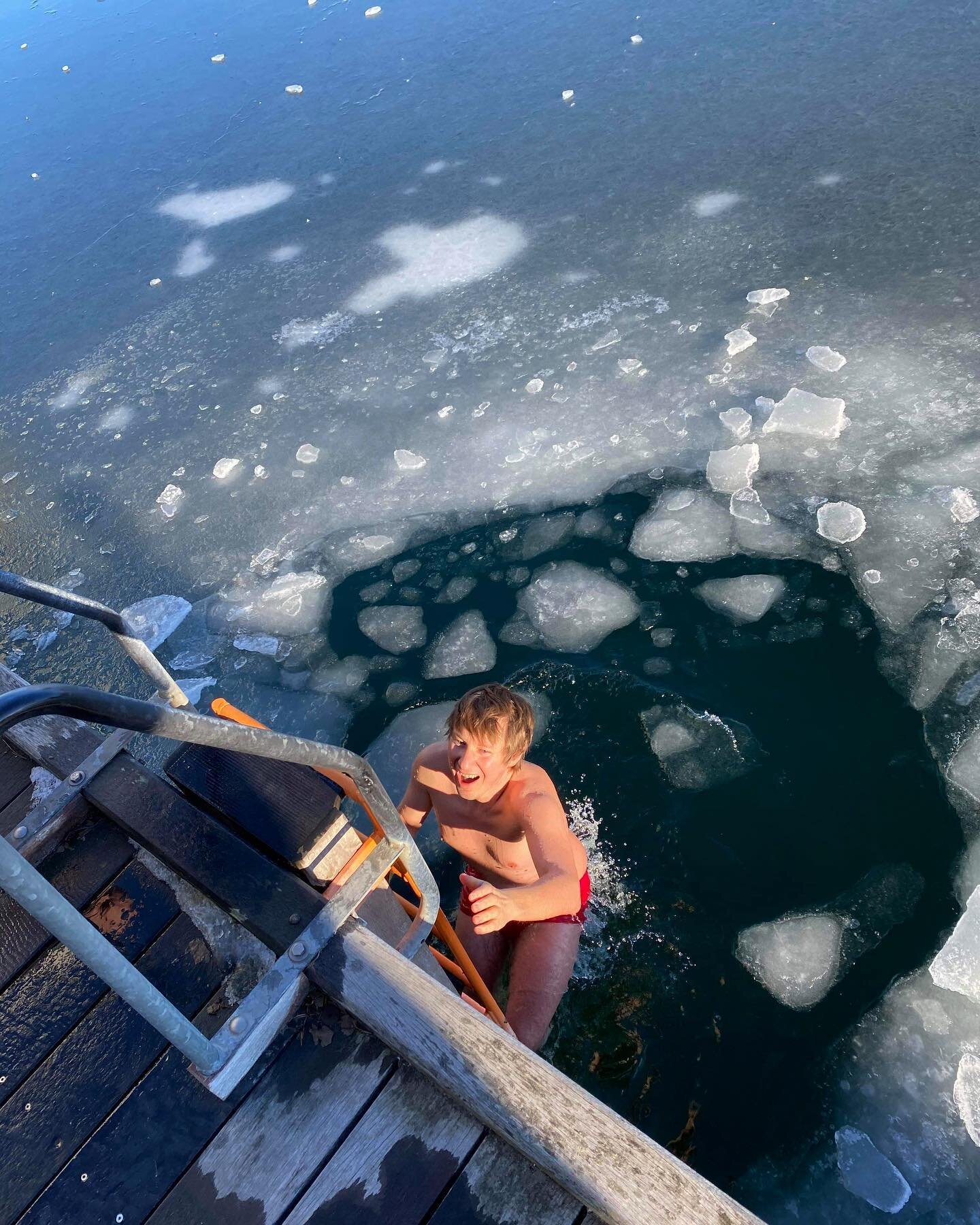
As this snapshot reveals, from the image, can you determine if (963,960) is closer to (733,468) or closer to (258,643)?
(733,468)

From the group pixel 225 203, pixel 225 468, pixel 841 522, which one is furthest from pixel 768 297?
pixel 225 203

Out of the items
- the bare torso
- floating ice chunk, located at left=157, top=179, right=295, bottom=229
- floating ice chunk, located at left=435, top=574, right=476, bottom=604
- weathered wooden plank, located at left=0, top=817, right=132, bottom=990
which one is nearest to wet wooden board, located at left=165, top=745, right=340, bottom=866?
weathered wooden plank, located at left=0, top=817, right=132, bottom=990

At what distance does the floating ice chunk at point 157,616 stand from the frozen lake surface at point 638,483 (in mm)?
20

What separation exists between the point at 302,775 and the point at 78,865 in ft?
1.88

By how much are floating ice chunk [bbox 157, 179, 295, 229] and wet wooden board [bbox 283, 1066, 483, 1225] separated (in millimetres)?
6444

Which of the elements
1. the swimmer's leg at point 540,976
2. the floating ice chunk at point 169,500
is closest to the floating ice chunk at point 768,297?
the floating ice chunk at point 169,500

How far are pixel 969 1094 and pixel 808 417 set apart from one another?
259cm

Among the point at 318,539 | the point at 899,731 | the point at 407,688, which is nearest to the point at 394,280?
the point at 318,539

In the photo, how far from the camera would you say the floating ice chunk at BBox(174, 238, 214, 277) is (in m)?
6.18

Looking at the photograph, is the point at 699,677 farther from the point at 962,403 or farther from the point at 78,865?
the point at 78,865

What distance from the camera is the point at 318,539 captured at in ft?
13.2

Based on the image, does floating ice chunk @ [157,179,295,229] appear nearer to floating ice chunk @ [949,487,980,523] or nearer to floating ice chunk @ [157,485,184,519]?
floating ice chunk @ [157,485,184,519]

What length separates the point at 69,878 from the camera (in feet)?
6.49

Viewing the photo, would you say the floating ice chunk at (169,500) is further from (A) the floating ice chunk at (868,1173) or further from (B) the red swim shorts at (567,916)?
(A) the floating ice chunk at (868,1173)
